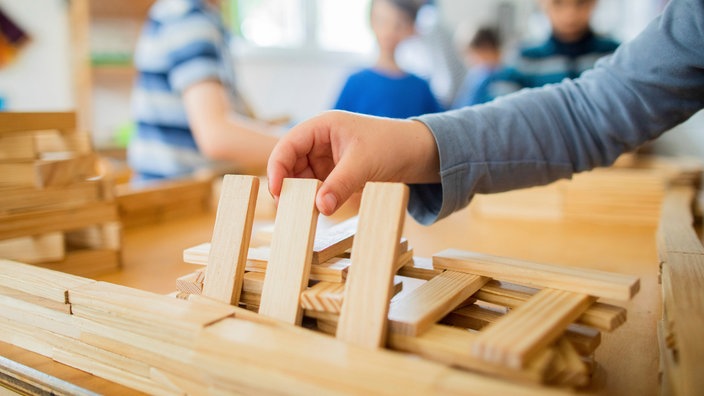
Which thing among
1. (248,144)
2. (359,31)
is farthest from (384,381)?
(359,31)

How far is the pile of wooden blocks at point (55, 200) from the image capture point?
2.79 ft

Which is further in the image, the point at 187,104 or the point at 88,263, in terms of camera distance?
the point at 187,104

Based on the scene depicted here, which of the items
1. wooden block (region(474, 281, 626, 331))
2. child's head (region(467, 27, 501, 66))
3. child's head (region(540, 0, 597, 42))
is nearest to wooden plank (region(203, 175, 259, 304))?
wooden block (region(474, 281, 626, 331))

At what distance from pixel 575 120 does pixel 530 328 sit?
1.52ft

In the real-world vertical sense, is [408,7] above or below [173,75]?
above

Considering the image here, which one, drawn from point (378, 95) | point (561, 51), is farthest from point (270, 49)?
point (561, 51)

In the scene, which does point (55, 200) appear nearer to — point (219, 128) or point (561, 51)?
point (219, 128)

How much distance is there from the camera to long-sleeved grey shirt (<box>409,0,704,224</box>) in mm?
744

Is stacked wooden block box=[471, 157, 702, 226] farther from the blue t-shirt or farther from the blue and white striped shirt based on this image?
the blue t-shirt

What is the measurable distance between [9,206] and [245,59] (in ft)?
11.0

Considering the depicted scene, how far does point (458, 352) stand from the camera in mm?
445

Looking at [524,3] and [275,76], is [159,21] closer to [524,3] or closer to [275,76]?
[275,76]

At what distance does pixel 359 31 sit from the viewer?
452cm

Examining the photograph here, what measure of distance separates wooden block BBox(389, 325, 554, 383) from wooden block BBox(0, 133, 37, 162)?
2.20ft
